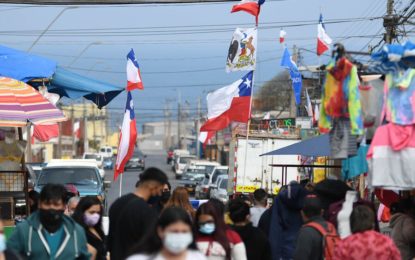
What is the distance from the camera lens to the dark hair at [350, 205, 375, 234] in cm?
877

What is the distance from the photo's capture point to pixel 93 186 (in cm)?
2461

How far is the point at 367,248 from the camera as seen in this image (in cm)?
859

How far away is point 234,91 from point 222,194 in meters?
14.8

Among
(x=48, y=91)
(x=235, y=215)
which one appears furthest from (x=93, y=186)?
(x=235, y=215)

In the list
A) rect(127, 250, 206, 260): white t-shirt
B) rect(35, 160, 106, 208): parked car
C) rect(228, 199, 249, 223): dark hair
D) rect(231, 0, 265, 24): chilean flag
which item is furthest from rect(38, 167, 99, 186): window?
rect(127, 250, 206, 260): white t-shirt

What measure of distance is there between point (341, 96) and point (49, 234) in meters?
3.02

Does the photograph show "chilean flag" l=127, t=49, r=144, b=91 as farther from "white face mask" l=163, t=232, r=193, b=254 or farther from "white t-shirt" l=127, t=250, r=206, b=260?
"white face mask" l=163, t=232, r=193, b=254

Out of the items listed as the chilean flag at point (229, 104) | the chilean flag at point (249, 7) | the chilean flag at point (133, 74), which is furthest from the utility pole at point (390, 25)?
the chilean flag at point (133, 74)

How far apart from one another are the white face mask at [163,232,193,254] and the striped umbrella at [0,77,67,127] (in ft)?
19.8

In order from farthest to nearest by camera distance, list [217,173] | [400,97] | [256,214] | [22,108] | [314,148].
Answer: [217,173] < [314,148] < [256,214] < [22,108] < [400,97]

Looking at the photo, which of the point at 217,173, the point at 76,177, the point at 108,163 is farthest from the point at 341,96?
the point at 108,163

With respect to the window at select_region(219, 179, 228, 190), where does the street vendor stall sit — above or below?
above

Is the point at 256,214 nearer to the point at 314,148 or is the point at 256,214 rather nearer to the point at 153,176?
the point at 314,148

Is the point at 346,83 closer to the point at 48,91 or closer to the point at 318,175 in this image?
the point at 48,91
